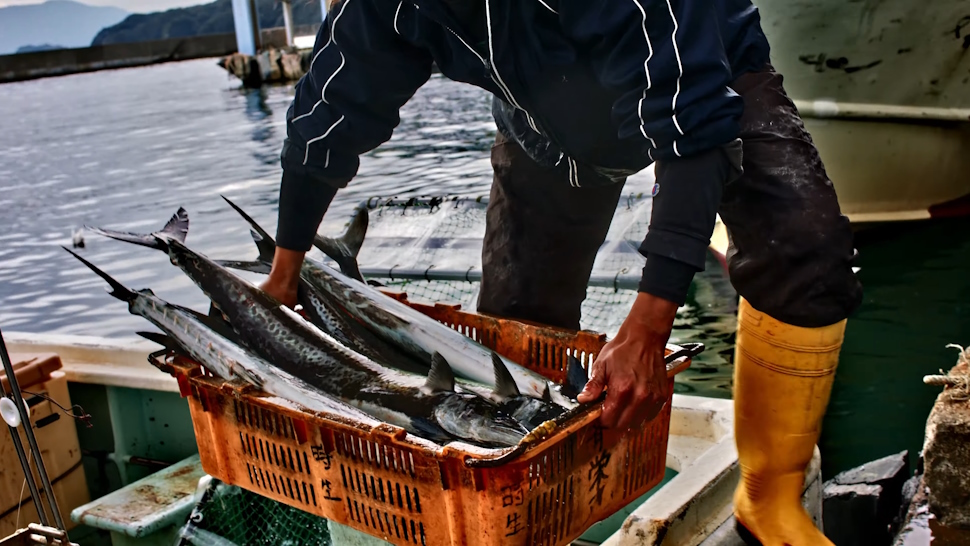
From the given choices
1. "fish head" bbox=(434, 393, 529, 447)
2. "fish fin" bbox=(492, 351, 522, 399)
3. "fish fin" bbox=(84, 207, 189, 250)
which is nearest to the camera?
"fish head" bbox=(434, 393, 529, 447)

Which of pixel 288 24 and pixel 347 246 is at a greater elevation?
pixel 288 24

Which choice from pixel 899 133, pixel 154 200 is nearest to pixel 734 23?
pixel 899 133

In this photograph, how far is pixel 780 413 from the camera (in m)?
2.04

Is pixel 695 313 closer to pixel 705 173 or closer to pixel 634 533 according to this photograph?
pixel 634 533

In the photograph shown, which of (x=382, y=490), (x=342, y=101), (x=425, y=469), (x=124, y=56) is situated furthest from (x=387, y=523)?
(x=124, y=56)

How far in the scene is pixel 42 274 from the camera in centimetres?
1056

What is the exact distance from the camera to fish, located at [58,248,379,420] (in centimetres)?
218

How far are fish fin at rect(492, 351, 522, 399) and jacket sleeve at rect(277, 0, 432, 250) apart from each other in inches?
31.2

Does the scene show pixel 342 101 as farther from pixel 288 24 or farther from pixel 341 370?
pixel 288 24

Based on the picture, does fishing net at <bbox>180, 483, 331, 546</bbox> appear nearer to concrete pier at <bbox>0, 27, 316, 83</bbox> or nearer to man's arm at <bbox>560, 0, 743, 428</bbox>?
man's arm at <bbox>560, 0, 743, 428</bbox>

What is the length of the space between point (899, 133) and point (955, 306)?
2190 mm

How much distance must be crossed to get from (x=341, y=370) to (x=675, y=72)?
1294 millimetres

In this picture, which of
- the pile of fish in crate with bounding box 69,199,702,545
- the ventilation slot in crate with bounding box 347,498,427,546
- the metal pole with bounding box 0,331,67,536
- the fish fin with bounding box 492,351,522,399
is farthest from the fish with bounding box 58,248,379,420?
the metal pole with bounding box 0,331,67,536

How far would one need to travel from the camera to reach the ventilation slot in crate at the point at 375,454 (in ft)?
5.79
